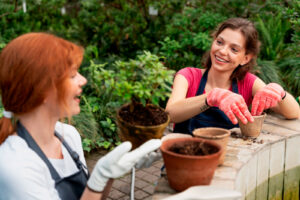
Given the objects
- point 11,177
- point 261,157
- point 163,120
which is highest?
point 163,120

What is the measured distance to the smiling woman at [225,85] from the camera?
7.49 feet

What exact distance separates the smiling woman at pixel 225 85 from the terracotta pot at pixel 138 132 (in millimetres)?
723

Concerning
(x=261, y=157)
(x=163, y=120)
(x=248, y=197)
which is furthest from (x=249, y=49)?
(x=163, y=120)

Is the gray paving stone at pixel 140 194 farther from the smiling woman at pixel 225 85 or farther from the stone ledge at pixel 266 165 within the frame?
the stone ledge at pixel 266 165

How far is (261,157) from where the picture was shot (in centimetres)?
226

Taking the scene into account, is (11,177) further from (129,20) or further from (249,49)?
(129,20)

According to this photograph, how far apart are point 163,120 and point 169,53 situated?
386 cm

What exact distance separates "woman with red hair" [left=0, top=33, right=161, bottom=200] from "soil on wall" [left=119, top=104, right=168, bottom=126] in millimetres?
89

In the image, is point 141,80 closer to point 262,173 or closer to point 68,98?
point 68,98

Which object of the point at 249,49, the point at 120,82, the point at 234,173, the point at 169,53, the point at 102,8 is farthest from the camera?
the point at 102,8

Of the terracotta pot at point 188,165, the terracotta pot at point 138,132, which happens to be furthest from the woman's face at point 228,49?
the terracotta pot at point 138,132

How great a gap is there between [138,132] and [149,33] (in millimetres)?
5123

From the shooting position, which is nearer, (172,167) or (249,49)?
(172,167)

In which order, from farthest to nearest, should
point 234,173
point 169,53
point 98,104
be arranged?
point 169,53
point 98,104
point 234,173
